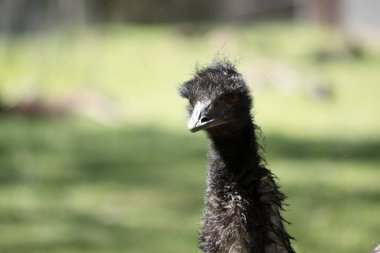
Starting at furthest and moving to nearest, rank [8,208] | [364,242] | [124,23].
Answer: [124,23], [8,208], [364,242]

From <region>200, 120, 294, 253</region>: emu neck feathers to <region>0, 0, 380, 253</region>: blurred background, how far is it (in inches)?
20.5

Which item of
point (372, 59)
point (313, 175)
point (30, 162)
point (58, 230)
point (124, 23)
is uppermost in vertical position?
point (124, 23)

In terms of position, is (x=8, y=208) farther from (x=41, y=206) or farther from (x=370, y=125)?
(x=370, y=125)

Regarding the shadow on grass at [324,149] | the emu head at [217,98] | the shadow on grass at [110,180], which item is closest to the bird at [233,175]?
the emu head at [217,98]

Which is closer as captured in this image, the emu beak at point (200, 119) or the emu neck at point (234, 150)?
the emu beak at point (200, 119)

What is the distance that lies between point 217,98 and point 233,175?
0.31 metres

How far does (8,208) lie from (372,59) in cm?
722

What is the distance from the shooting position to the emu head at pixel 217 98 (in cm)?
416

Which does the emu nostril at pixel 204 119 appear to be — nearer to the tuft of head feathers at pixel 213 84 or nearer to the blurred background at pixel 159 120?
the tuft of head feathers at pixel 213 84

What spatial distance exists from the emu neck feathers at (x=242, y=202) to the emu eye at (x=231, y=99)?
0.11m

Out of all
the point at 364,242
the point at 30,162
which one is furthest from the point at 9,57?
the point at 364,242

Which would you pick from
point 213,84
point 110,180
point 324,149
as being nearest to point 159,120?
point 324,149

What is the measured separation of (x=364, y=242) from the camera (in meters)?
7.28

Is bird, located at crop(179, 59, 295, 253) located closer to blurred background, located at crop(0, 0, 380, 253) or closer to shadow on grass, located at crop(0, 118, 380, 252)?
blurred background, located at crop(0, 0, 380, 253)
